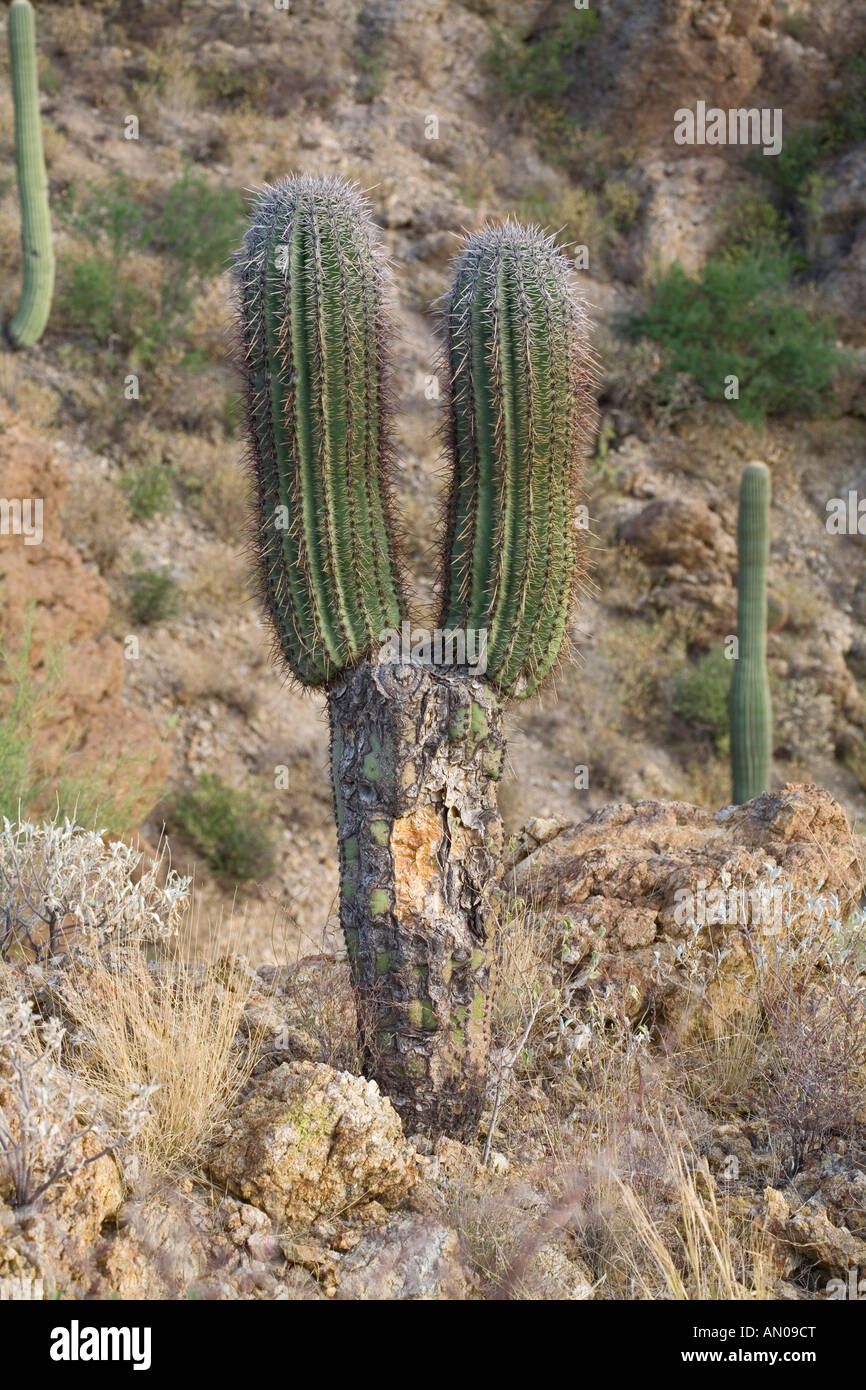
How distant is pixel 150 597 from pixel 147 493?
3.82ft

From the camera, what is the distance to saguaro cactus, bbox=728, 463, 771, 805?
28.3 feet

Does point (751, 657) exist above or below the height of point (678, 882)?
above

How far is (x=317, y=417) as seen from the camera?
365cm

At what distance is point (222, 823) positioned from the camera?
8703 mm

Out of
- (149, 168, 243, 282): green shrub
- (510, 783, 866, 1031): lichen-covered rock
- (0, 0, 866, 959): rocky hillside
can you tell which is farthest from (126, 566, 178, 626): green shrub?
(510, 783, 866, 1031): lichen-covered rock

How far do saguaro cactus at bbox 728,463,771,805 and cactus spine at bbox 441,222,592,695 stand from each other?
519 cm

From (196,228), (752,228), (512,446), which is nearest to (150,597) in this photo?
(196,228)

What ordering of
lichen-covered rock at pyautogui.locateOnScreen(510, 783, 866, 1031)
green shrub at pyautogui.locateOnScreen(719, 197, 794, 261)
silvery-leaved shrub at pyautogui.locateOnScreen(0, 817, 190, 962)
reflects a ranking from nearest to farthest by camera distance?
silvery-leaved shrub at pyautogui.locateOnScreen(0, 817, 190, 962) → lichen-covered rock at pyautogui.locateOnScreen(510, 783, 866, 1031) → green shrub at pyautogui.locateOnScreen(719, 197, 794, 261)

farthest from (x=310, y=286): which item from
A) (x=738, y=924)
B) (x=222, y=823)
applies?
(x=222, y=823)

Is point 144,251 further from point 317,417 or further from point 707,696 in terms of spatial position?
point 317,417

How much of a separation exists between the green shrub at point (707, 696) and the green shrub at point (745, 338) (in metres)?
3.33

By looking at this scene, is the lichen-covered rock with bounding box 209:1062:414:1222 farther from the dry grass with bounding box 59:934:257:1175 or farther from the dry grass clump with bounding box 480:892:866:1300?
the dry grass clump with bounding box 480:892:866:1300

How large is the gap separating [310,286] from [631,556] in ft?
26.2

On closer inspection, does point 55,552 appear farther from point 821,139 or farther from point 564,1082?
point 821,139
